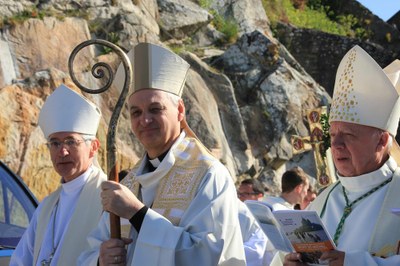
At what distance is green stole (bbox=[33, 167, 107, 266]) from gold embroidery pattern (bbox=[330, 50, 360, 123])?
2090 mm

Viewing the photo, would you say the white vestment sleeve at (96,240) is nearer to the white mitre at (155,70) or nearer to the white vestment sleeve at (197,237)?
the white vestment sleeve at (197,237)

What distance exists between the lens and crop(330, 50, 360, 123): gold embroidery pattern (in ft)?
14.9

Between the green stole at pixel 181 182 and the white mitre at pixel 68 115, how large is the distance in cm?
135

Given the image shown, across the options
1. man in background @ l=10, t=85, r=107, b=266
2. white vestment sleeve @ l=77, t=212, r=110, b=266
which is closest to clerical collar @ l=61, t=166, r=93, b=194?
man in background @ l=10, t=85, r=107, b=266

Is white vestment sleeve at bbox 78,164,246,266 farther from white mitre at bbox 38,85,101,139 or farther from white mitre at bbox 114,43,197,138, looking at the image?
white mitre at bbox 38,85,101,139

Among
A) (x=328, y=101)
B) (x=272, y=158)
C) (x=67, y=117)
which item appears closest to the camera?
(x=67, y=117)

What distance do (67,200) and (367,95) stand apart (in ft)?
8.34

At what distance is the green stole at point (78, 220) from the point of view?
229 inches

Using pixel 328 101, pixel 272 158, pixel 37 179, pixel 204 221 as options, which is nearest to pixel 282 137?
pixel 272 158

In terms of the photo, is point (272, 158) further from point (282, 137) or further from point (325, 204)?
point (325, 204)

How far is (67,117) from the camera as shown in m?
6.23

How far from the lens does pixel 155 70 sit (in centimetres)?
487

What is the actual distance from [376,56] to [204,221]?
22839mm

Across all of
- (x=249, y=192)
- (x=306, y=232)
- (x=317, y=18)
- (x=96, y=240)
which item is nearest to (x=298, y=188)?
(x=249, y=192)
